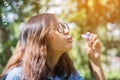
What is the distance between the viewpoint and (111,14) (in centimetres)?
597

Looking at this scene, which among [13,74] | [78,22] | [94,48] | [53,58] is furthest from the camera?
[78,22]

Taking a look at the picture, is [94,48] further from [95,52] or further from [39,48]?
[39,48]

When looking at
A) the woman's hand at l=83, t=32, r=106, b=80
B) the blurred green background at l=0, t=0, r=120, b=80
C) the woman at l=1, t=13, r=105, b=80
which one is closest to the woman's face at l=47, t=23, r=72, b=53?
A: the woman at l=1, t=13, r=105, b=80

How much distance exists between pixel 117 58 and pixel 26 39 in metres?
5.24

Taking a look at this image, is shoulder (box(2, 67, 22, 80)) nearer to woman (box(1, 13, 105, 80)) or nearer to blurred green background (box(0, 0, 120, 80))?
woman (box(1, 13, 105, 80))

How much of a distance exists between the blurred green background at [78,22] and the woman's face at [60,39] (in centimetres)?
144

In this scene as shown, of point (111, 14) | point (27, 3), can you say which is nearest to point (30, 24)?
point (27, 3)

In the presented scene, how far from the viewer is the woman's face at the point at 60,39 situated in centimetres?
192

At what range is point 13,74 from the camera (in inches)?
73.1

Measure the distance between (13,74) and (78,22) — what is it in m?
3.80

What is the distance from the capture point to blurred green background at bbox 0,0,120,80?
159 inches

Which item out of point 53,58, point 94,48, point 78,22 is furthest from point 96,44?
point 78,22

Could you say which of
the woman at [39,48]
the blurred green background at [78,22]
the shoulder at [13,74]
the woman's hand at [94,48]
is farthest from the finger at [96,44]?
the blurred green background at [78,22]

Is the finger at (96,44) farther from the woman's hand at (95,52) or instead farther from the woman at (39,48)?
the woman at (39,48)
